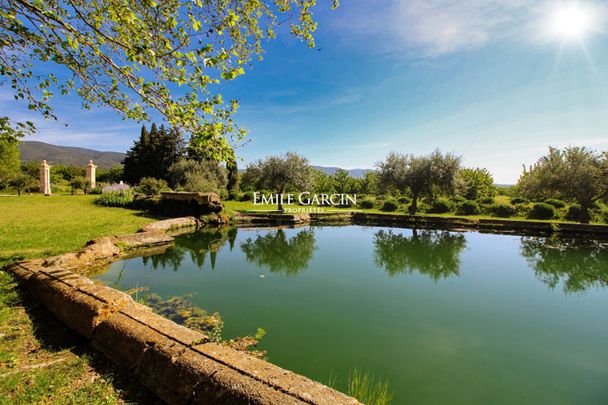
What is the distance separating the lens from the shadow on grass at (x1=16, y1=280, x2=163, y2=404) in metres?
2.38

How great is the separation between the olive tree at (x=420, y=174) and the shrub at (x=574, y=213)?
24.2 ft

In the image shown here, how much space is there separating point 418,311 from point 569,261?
8335 mm

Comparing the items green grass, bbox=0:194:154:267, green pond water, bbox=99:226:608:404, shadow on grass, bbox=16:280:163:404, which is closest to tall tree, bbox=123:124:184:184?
green grass, bbox=0:194:154:267

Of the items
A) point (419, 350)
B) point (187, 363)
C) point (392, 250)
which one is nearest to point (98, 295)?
point (187, 363)

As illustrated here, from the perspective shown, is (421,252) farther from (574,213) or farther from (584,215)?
(574,213)

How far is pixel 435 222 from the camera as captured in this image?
18016 millimetres

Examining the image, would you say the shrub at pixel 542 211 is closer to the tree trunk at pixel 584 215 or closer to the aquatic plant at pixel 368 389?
the tree trunk at pixel 584 215

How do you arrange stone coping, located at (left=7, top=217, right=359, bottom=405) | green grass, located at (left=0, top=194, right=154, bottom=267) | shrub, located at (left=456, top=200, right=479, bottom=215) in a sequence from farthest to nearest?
shrub, located at (left=456, top=200, right=479, bottom=215), green grass, located at (left=0, top=194, right=154, bottom=267), stone coping, located at (left=7, top=217, right=359, bottom=405)

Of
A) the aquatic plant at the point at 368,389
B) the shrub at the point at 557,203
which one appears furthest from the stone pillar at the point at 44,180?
the shrub at the point at 557,203

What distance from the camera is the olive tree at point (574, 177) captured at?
638 inches

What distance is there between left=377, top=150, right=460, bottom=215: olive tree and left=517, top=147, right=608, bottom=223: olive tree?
502 centimetres

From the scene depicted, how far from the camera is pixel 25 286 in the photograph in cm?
429

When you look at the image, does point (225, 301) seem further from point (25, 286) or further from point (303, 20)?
point (303, 20)

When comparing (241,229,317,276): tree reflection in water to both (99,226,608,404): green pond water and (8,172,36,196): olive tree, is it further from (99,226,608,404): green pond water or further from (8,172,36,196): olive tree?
(8,172,36,196): olive tree
